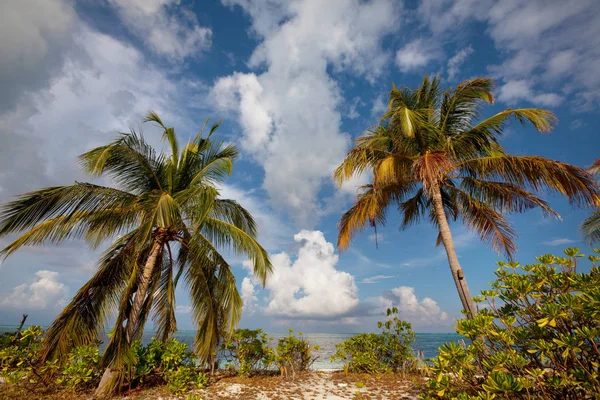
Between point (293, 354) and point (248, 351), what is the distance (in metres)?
1.43

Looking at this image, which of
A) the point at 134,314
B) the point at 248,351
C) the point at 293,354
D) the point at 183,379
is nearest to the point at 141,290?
the point at 134,314

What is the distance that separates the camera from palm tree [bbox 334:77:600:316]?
7996 millimetres

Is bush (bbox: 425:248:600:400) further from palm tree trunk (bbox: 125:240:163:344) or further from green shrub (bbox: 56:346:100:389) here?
green shrub (bbox: 56:346:100:389)

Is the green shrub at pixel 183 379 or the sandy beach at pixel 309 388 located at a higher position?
the green shrub at pixel 183 379

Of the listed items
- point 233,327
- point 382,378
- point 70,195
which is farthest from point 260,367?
point 70,195

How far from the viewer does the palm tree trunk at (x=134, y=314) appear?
21.5 ft

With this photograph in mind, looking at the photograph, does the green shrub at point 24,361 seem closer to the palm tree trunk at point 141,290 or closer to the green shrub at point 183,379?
the palm tree trunk at point 141,290

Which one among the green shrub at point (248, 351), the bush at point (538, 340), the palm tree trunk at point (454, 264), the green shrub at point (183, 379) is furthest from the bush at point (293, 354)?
the bush at point (538, 340)

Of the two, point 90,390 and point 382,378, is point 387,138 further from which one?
point 90,390

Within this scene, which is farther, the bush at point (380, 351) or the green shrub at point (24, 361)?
the bush at point (380, 351)

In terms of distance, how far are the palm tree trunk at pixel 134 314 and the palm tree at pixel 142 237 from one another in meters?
0.02

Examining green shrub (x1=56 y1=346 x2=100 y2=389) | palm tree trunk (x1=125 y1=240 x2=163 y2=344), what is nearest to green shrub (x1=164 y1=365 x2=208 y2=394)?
palm tree trunk (x1=125 y1=240 x2=163 y2=344)

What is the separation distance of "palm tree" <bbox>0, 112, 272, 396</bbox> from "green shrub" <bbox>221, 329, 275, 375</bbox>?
1.04m

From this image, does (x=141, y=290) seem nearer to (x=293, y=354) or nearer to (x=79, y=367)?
(x=79, y=367)
